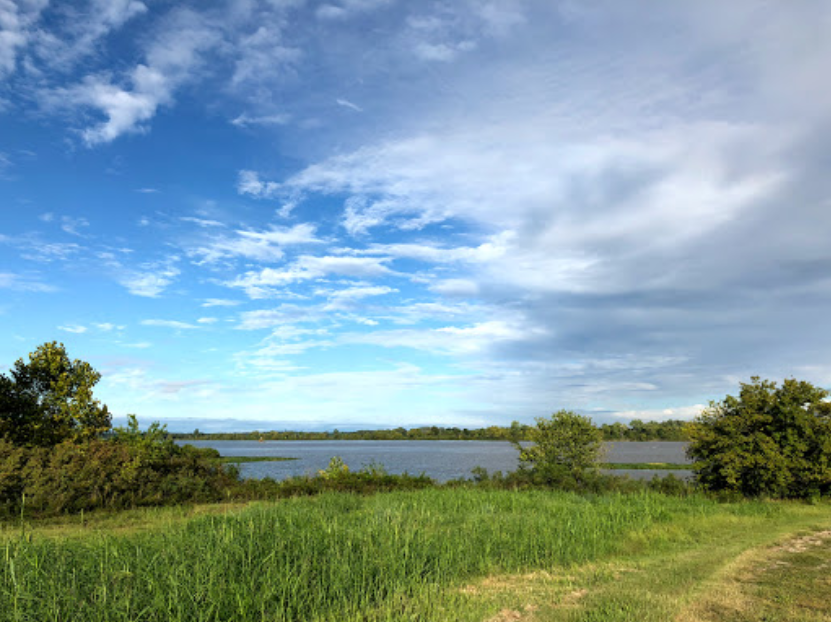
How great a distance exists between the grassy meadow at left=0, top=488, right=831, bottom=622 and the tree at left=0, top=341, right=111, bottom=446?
12132mm

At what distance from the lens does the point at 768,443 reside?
1664 cm

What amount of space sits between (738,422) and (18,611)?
62.4 ft

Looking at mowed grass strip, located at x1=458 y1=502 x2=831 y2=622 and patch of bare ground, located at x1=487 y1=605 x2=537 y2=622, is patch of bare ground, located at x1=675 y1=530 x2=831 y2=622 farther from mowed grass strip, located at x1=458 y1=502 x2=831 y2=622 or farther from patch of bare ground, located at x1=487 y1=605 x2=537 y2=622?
patch of bare ground, located at x1=487 y1=605 x2=537 y2=622

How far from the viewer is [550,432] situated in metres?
22.5

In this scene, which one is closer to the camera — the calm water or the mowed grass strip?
the mowed grass strip

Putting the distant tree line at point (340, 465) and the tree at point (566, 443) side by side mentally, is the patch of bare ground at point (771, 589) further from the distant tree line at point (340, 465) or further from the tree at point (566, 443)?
the tree at point (566, 443)

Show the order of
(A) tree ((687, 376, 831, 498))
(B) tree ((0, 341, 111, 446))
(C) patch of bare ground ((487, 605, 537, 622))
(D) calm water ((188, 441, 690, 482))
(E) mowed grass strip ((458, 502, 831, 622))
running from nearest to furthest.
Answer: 1. (C) patch of bare ground ((487, 605, 537, 622))
2. (E) mowed grass strip ((458, 502, 831, 622))
3. (A) tree ((687, 376, 831, 498))
4. (B) tree ((0, 341, 111, 446))
5. (D) calm water ((188, 441, 690, 482))

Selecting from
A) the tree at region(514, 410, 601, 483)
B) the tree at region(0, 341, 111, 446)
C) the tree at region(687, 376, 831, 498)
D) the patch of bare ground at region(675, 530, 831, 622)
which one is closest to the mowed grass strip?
the patch of bare ground at region(675, 530, 831, 622)

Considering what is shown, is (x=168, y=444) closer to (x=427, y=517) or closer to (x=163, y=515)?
(x=163, y=515)

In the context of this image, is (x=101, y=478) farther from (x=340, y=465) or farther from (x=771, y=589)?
(x=771, y=589)

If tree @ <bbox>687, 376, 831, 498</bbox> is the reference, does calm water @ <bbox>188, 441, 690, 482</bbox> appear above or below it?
below

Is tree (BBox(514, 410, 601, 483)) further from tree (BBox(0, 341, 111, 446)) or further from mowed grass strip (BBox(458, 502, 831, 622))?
tree (BBox(0, 341, 111, 446))

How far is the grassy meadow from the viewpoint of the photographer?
534 centimetres

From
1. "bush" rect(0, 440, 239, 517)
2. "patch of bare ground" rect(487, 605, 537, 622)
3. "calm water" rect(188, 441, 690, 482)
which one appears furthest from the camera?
"calm water" rect(188, 441, 690, 482)
